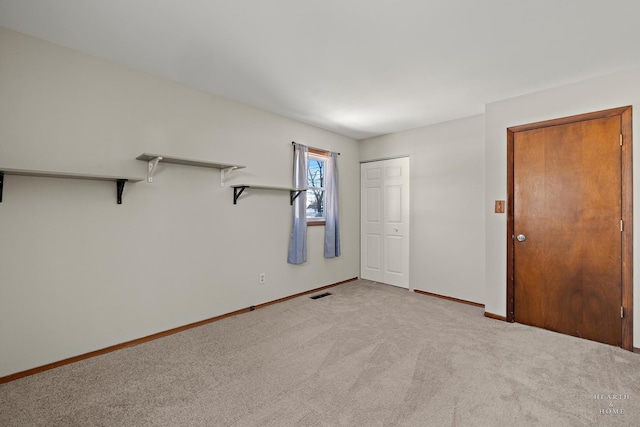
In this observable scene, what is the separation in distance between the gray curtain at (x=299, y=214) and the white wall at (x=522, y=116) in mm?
2191

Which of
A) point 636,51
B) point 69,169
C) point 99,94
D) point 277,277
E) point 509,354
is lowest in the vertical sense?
point 509,354

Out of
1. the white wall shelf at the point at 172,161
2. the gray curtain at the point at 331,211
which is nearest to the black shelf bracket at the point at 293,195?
the gray curtain at the point at 331,211

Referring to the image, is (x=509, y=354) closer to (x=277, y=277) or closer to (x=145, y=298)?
(x=277, y=277)

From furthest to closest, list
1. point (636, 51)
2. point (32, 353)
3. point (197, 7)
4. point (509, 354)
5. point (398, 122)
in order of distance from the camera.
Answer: point (398, 122) < point (509, 354) < point (636, 51) < point (32, 353) < point (197, 7)

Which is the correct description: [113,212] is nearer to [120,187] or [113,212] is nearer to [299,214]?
Answer: [120,187]

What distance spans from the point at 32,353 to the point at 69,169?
1.36 m

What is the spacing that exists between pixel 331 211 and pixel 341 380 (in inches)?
105

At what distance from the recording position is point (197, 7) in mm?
1828

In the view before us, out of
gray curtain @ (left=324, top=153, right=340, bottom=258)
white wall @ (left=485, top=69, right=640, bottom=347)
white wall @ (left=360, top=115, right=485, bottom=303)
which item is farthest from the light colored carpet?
gray curtain @ (left=324, top=153, right=340, bottom=258)

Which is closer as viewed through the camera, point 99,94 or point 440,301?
point 99,94

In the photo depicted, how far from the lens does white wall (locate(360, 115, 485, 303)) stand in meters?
3.75

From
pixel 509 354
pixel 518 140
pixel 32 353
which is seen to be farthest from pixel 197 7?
pixel 509 354

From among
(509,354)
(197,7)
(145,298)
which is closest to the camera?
(197,7)

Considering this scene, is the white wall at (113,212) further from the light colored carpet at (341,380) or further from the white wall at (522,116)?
the white wall at (522,116)
